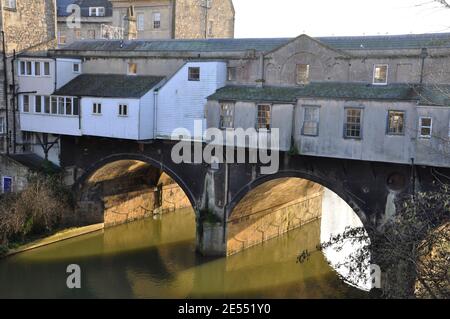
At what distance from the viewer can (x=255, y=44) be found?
24.3 m

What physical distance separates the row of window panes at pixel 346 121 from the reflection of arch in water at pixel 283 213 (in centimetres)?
222

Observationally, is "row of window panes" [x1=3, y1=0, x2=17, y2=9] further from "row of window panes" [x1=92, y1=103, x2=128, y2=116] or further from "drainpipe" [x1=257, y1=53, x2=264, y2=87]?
"drainpipe" [x1=257, y1=53, x2=264, y2=87]

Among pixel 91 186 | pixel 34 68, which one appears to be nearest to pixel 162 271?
pixel 91 186

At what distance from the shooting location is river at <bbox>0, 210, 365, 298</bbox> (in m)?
21.8

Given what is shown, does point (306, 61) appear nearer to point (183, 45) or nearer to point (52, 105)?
point (183, 45)

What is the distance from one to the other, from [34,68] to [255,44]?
37.7 ft

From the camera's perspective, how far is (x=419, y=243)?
13219 mm

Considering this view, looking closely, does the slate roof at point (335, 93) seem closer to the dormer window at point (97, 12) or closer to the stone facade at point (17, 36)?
the stone facade at point (17, 36)

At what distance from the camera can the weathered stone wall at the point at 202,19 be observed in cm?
3819

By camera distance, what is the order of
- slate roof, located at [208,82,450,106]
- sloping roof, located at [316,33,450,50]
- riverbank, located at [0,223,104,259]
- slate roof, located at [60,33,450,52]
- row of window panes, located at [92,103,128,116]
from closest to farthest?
slate roof, located at [208,82,450,106] → sloping roof, located at [316,33,450,50] → slate roof, located at [60,33,450,52] → riverbank, located at [0,223,104,259] → row of window panes, located at [92,103,128,116]

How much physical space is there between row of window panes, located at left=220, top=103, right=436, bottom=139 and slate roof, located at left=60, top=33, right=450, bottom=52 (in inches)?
104

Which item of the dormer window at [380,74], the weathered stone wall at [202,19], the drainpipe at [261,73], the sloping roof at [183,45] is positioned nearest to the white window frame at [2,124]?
the sloping roof at [183,45]

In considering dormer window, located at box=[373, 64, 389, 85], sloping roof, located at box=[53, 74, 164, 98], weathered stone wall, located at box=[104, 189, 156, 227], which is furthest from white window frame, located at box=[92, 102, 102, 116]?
dormer window, located at box=[373, 64, 389, 85]
